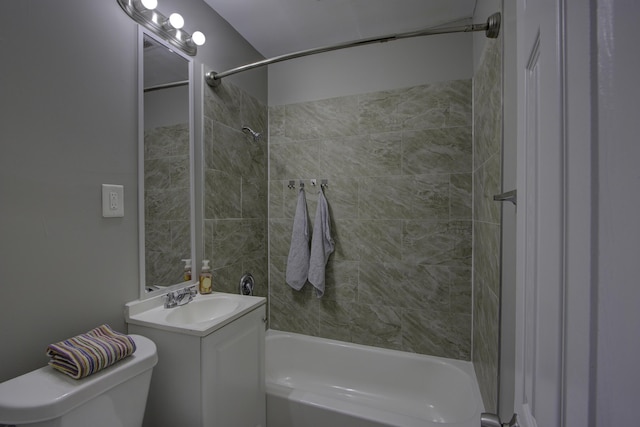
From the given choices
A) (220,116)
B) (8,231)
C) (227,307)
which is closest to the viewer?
(8,231)

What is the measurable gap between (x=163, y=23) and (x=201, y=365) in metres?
1.62

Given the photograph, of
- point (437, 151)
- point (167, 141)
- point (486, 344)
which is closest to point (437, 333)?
point (486, 344)

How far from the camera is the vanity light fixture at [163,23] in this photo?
1.22 m

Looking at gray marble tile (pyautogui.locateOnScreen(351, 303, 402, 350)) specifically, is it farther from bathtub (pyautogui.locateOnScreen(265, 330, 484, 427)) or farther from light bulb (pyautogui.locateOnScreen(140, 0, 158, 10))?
light bulb (pyautogui.locateOnScreen(140, 0, 158, 10))

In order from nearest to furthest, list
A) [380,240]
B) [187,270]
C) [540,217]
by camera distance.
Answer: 1. [540,217]
2. [187,270]
3. [380,240]

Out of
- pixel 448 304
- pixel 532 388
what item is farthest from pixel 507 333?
pixel 448 304

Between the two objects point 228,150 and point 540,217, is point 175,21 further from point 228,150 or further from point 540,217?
point 540,217

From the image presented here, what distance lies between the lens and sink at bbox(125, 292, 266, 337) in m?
1.09

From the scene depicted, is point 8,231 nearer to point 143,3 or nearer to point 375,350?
point 143,3

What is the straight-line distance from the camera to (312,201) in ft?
7.18

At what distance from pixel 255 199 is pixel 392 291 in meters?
1.26

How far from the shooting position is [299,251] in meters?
2.15

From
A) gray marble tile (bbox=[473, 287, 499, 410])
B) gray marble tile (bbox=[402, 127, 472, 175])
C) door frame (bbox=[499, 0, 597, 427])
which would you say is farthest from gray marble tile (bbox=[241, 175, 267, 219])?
door frame (bbox=[499, 0, 597, 427])

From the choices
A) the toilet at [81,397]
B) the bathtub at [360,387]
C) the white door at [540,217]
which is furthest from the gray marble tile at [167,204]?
the white door at [540,217]
